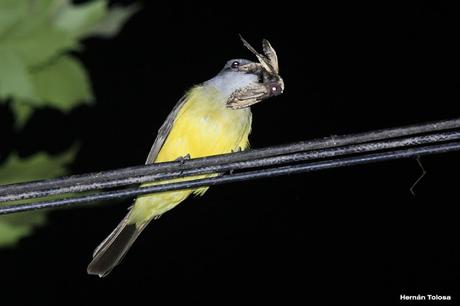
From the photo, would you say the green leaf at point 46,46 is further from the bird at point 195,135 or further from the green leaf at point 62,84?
the bird at point 195,135

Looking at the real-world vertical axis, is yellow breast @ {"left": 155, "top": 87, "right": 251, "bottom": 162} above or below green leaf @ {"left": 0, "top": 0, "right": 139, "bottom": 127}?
above

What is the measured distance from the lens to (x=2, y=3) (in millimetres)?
3639

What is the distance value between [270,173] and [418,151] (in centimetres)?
68

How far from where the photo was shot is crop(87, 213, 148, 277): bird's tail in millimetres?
5973

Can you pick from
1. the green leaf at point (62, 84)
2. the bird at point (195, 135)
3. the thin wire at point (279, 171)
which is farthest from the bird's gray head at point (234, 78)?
the thin wire at point (279, 171)

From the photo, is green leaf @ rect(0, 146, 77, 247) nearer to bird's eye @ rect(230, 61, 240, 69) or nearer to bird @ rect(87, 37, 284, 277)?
bird @ rect(87, 37, 284, 277)

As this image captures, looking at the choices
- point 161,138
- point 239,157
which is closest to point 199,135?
point 161,138

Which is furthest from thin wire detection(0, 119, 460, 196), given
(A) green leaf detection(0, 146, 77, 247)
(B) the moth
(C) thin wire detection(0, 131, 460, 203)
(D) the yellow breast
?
(D) the yellow breast

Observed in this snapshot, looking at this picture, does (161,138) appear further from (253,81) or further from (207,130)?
(253,81)

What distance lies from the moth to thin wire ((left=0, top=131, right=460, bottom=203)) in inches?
64.1

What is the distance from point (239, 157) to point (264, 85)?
1.74 metres

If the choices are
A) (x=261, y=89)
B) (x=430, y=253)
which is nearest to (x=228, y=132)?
(x=261, y=89)

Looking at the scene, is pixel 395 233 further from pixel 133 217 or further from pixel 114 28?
pixel 114 28

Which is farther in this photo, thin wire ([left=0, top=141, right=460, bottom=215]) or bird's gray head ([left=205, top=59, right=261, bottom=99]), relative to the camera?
bird's gray head ([left=205, top=59, right=261, bottom=99])
